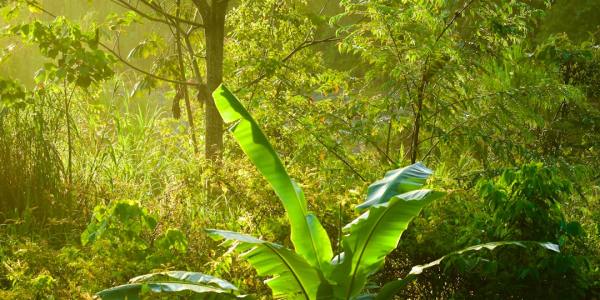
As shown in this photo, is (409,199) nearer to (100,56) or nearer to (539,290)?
(539,290)

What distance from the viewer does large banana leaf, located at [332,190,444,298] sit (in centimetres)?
352

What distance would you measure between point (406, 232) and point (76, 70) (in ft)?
9.39

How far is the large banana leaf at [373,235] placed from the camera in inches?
138

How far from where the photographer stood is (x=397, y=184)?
385cm

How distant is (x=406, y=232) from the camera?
14.6 feet

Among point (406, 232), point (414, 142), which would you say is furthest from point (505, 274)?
point (414, 142)

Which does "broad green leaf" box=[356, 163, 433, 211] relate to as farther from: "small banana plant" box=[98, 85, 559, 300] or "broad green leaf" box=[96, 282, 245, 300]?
"broad green leaf" box=[96, 282, 245, 300]

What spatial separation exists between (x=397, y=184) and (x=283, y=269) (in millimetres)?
707

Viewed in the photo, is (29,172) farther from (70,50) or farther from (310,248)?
(310,248)

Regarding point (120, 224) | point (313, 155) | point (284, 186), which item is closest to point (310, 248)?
point (284, 186)

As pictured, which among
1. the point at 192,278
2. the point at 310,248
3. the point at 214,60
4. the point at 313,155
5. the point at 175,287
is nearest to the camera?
the point at 175,287

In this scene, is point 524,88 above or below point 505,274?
above

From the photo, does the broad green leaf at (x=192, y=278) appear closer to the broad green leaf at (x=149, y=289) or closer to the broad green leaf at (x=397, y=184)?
the broad green leaf at (x=149, y=289)

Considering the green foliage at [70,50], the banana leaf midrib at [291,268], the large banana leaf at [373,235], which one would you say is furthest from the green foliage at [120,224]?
the green foliage at [70,50]
